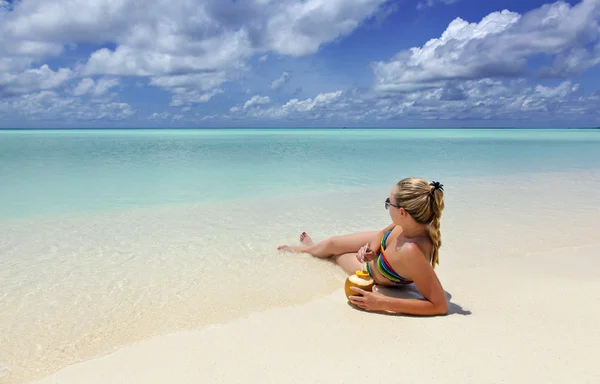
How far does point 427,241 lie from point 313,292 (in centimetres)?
138

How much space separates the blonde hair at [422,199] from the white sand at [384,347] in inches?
32.0

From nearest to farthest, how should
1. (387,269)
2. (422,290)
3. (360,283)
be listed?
(422,290) < (360,283) < (387,269)

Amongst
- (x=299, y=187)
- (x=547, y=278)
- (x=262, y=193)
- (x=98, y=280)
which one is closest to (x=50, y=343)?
(x=98, y=280)

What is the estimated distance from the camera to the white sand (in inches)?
97.8

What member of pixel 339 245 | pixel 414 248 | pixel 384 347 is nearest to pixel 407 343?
pixel 384 347

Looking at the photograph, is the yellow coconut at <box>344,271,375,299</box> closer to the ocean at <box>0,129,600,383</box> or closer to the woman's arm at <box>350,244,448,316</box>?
the woman's arm at <box>350,244,448,316</box>

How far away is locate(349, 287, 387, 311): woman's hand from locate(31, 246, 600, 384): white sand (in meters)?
0.08

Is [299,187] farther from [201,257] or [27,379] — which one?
[27,379]

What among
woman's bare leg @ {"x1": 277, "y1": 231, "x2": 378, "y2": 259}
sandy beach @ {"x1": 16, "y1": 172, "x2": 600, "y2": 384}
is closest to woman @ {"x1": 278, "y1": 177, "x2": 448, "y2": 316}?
sandy beach @ {"x1": 16, "y1": 172, "x2": 600, "y2": 384}

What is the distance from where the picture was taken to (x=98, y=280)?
14.4 ft

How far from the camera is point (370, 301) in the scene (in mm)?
3324

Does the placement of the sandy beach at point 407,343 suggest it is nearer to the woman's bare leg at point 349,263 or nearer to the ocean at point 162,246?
the woman's bare leg at point 349,263

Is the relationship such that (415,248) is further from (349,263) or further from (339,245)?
(339,245)

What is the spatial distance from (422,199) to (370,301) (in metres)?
0.94
